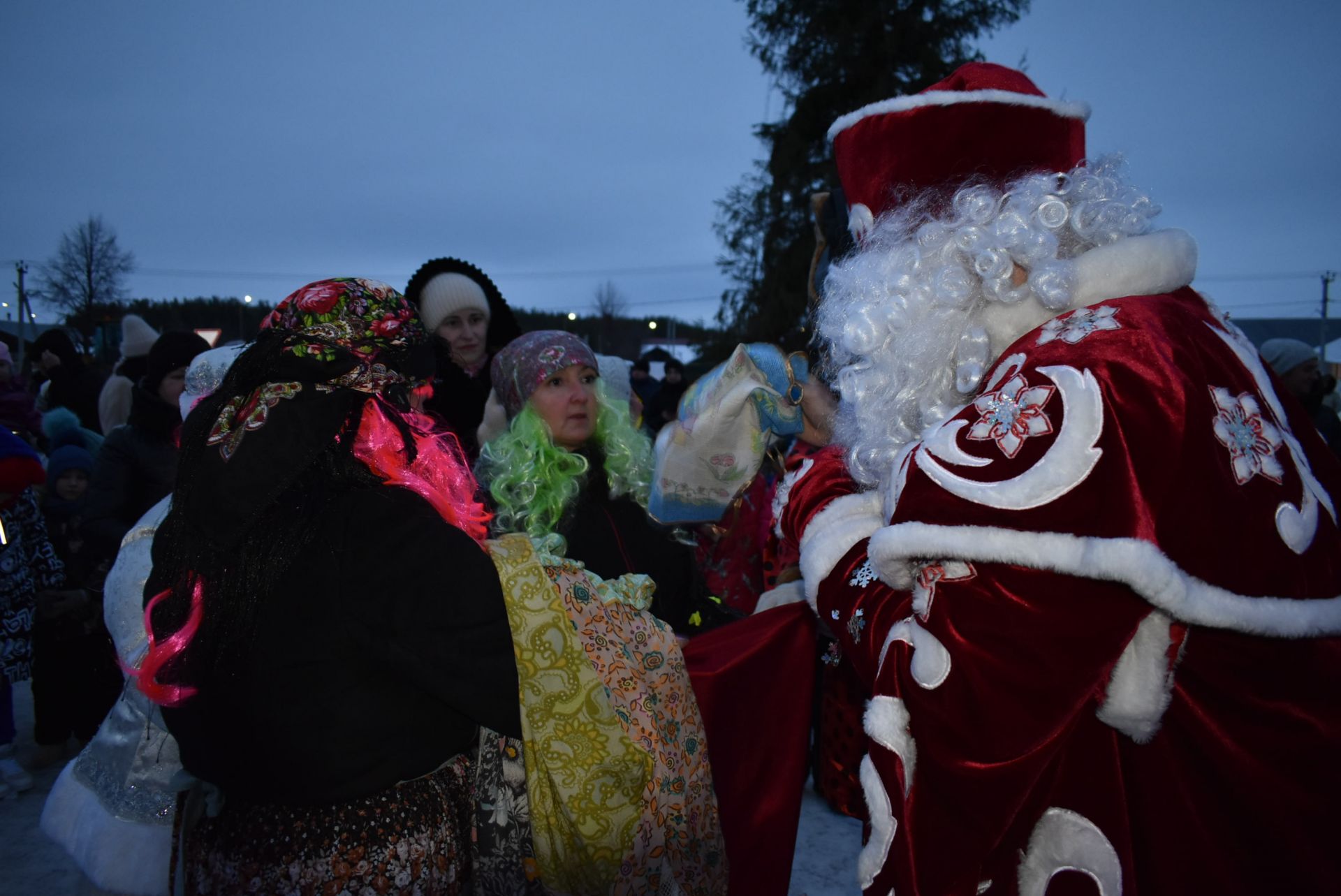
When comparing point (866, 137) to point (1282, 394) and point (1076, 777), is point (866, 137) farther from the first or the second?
point (1076, 777)

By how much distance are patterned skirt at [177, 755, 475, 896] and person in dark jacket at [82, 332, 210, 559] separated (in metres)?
3.20

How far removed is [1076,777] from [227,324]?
116ft

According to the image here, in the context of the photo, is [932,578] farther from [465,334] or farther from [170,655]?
[465,334]

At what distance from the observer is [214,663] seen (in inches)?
65.5

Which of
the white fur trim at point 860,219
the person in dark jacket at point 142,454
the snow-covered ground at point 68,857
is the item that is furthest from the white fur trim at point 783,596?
the person in dark jacket at point 142,454

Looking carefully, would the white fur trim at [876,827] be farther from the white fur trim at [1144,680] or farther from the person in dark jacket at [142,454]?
the person in dark jacket at [142,454]

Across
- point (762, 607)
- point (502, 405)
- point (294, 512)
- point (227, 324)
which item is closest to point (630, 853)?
point (762, 607)

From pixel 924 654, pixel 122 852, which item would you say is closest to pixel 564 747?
pixel 924 654

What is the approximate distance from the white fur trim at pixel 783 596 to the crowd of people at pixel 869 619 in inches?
0.9

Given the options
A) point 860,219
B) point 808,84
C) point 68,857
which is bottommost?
point 68,857

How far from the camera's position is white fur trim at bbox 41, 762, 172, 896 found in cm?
205

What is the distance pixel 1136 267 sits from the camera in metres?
1.52

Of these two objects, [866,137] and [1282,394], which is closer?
[1282,394]

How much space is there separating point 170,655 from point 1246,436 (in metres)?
2.04
